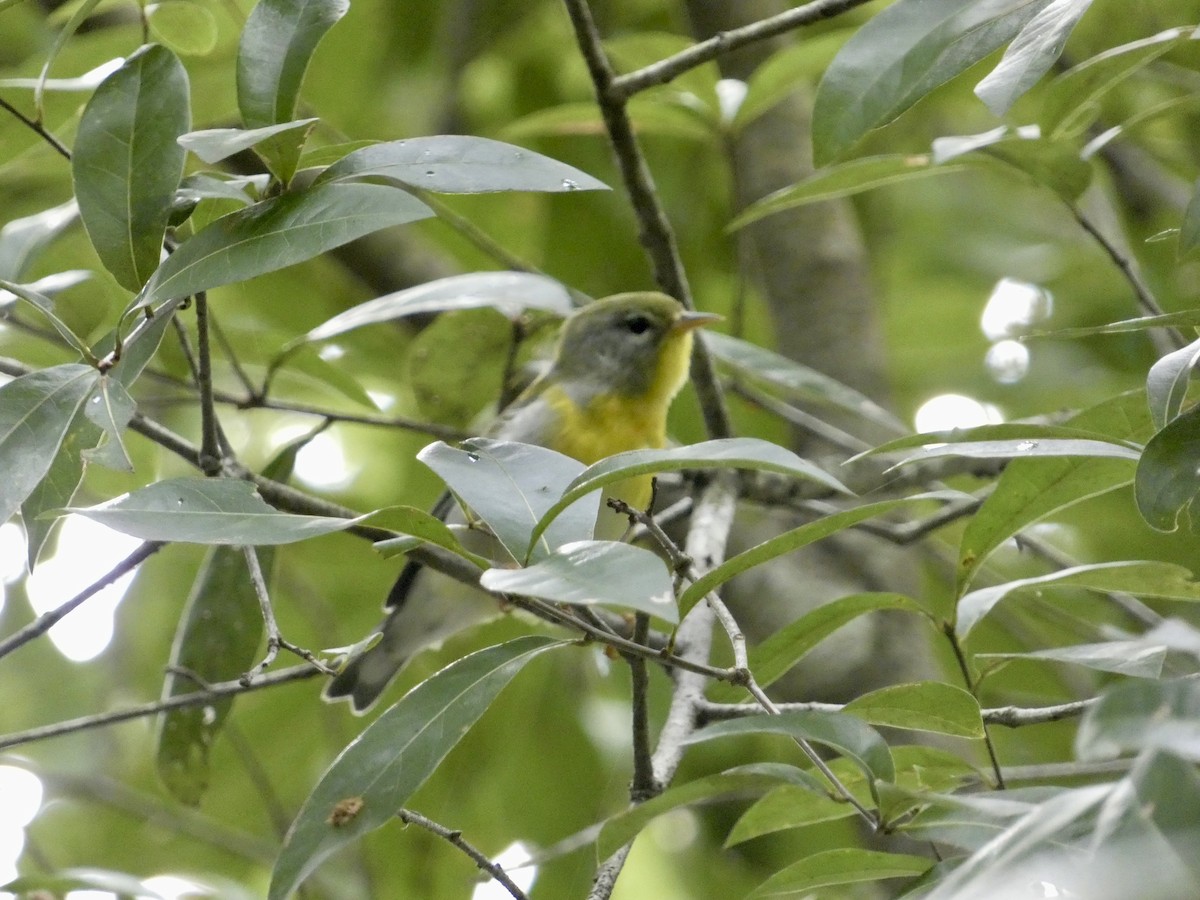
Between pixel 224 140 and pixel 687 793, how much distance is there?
944 millimetres

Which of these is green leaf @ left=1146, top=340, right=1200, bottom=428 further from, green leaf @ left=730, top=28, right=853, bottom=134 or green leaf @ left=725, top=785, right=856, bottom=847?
green leaf @ left=730, top=28, right=853, bottom=134

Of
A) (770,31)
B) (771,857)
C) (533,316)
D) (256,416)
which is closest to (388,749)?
(770,31)

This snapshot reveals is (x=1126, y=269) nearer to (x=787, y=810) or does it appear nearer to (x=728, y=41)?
(x=728, y=41)

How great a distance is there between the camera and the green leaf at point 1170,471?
1.40 m

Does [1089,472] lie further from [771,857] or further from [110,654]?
[110,654]

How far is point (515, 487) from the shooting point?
1.49m

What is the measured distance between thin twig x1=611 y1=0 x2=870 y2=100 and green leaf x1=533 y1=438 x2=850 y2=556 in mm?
811

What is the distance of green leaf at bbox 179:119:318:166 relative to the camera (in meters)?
1.48

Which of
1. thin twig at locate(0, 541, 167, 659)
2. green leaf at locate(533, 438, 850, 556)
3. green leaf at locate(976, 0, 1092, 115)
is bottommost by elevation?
thin twig at locate(0, 541, 167, 659)

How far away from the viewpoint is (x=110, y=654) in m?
4.33

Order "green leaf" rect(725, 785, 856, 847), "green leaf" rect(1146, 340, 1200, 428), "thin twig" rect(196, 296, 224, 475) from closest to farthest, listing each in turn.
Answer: "green leaf" rect(1146, 340, 1200, 428) < "green leaf" rect(725, 785, 856, 847) < "thin twig" rect(196, 296, 224, 475)

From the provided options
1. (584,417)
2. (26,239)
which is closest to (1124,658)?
(26,239)

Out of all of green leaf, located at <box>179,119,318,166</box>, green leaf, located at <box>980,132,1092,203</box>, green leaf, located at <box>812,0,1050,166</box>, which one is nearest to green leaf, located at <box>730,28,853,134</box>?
green leaf, located at <box>980,132,1092,203</box>

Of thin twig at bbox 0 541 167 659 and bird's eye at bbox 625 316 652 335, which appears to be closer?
thin twig at bbox 0 541 167 659
